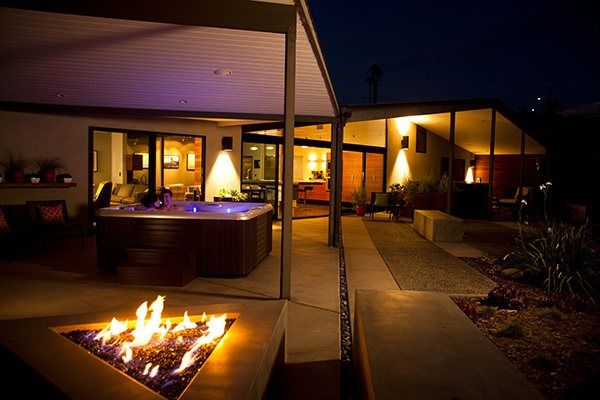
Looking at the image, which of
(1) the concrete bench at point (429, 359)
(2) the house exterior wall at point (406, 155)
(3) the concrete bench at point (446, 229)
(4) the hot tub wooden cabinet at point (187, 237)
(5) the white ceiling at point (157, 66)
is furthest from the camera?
(2) the house exterior wall at point (406, 155)

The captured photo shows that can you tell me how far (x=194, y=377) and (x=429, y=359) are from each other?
112 cm

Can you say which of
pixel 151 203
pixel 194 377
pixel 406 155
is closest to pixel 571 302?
pixel 194 377

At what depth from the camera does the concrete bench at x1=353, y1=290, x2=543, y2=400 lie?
1575 millimetres

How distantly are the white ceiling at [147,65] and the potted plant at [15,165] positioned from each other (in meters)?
0.96

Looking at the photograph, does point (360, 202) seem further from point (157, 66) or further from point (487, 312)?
point (487, 312)

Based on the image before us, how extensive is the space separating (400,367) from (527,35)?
222 ft

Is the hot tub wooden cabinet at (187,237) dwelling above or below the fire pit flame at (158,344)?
above

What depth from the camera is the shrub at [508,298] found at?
3.85 metres

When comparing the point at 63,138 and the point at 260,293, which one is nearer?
the point at 260,293

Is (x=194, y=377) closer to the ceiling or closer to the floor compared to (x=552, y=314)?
closer to the ceiling

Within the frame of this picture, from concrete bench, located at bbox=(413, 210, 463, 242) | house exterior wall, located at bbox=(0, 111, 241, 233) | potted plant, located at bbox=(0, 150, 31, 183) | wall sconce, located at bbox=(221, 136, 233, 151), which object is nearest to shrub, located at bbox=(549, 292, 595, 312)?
concrete bench, located at bbox=(413, 210, 463, 242)

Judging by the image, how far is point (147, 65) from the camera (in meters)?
4.65

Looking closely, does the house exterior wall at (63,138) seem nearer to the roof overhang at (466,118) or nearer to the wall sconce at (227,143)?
the wall sconce at (227,143)

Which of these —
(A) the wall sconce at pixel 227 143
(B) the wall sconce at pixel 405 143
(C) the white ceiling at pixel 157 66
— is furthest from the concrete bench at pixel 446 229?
(B) the wall sconce at pixel 405 143
